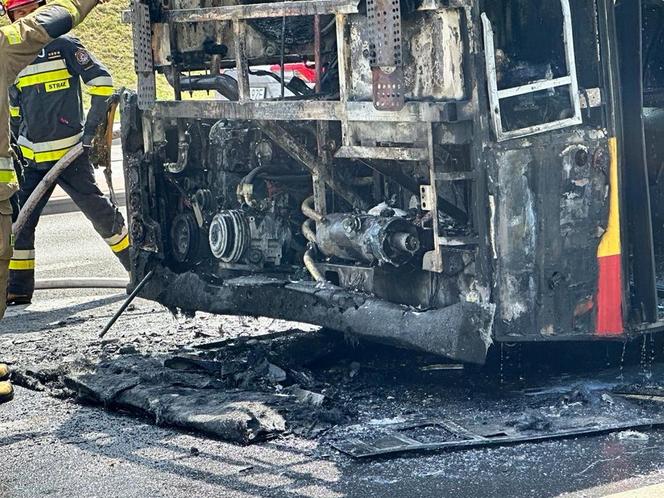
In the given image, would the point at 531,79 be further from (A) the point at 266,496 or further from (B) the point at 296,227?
(A) the point at 266,496

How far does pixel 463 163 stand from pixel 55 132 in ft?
13.1

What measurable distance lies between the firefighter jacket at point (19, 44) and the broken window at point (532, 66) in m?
2.17

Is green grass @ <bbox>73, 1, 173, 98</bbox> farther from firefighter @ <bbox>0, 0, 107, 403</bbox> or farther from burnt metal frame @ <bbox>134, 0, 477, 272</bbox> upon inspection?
firefighter @ <bbox>0, 0, 107, 403</bbox>

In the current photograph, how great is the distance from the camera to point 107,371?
20.5 ft

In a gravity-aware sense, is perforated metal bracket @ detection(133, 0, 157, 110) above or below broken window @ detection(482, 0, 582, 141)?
above

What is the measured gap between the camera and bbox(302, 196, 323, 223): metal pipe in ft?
20.2

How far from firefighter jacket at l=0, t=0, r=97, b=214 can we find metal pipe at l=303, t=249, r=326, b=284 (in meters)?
1.51

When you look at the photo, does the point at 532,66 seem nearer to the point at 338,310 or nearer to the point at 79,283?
the point at 338,310

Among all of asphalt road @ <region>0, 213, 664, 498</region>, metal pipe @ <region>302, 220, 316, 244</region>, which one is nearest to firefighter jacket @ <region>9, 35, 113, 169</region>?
metal pipe @ <region>302, 220, 316, 244</region>

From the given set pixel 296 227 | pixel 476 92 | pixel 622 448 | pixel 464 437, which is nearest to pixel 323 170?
pixel 296 227

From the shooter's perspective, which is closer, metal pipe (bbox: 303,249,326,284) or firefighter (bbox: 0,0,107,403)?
metal pipe (bbox: 303,249,326,284)

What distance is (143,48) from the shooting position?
6906 mm

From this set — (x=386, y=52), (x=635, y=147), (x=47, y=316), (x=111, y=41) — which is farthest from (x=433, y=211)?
(x=111, y=41)

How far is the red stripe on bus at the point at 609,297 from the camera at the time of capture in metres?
5.62
